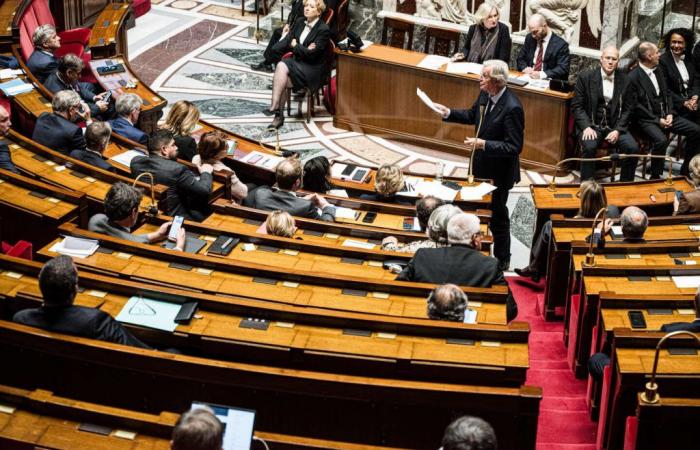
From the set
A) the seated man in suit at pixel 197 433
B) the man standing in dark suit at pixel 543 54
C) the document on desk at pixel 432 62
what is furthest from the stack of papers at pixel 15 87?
the seated man in suit at pixel 197 433

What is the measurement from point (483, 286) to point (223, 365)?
156 centimetres

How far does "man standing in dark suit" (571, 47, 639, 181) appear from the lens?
8.95 m

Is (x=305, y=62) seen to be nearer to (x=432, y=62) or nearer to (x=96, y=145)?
(x=432, y=62)

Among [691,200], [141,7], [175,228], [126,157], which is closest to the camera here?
[175,228]

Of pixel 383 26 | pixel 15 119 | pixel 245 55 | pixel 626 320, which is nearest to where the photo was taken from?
pixel 626 320

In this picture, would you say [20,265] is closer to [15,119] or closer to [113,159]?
[113,159]

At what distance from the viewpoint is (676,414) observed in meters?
4.42

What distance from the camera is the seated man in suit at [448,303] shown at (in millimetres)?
4785

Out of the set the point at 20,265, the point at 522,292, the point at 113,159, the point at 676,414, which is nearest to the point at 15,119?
the point at 113,159

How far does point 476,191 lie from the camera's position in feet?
23.4

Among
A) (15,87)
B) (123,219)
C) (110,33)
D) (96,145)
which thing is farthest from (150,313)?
(110,33)

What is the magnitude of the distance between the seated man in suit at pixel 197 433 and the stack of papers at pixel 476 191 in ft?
12.8

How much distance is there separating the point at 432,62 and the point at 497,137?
3.07 meters

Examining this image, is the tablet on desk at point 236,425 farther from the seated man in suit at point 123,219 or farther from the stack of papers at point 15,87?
the stack of papers at point 15,87
